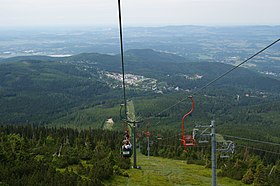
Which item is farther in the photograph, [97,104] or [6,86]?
[6,86]

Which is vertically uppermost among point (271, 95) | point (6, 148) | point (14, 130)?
point (6, 148)

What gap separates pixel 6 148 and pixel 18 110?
102193 millimetres

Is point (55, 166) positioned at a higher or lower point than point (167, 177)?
higher

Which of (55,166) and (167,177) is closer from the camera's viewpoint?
(167,177)

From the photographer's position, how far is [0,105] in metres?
142

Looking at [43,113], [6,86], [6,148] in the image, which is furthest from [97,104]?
[6,148]

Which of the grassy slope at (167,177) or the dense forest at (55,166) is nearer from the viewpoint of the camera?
the dense forest at (55,166)

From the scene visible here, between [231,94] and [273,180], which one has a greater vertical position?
[273,180]

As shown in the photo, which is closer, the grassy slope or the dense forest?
the dense forest

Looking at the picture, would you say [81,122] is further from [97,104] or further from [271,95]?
[271,95]

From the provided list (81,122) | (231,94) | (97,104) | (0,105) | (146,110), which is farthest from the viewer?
(231,94)

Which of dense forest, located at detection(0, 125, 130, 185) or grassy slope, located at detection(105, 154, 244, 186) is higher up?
dense forest, located at detection(0, 125, 130, 185)

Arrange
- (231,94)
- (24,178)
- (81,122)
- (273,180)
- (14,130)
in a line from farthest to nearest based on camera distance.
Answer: (231,94)
(81,122)
(14,130)
(273,180)
(24,178)

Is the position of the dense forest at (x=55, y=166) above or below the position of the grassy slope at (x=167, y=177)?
above
